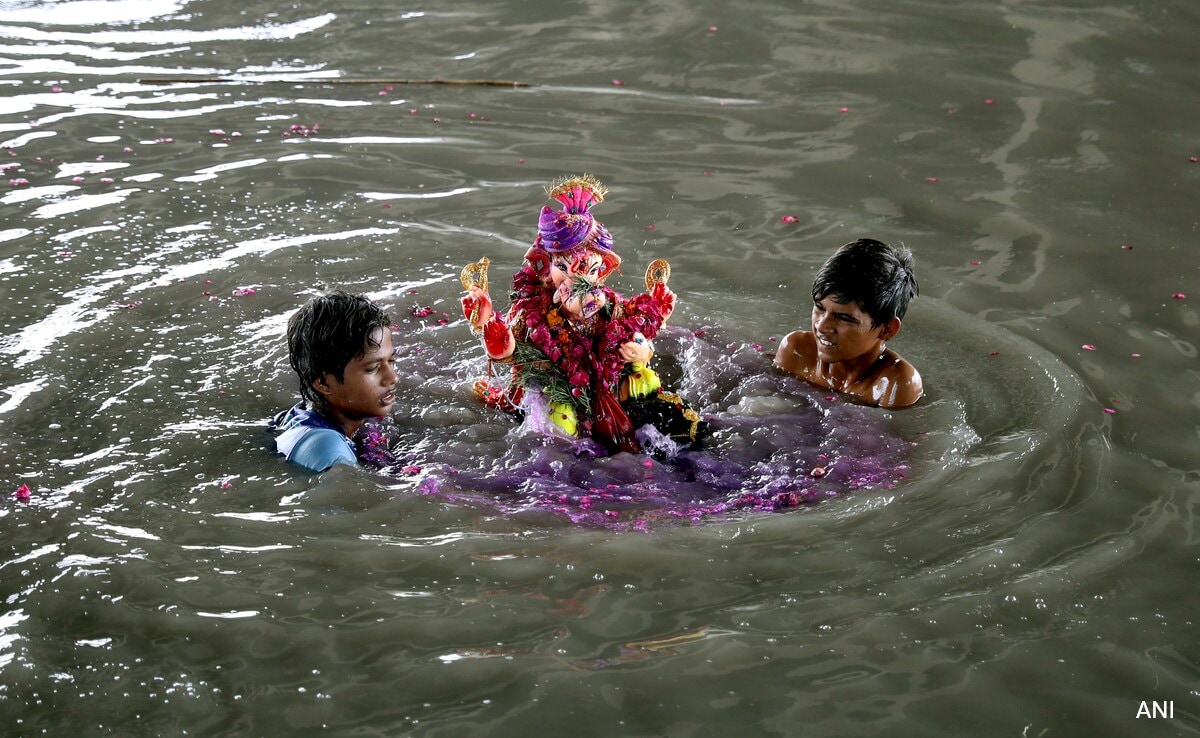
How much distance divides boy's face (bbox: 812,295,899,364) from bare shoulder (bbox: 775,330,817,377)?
252 millimetres

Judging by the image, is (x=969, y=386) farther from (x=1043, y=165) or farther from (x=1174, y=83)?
(x=1174, y=83)

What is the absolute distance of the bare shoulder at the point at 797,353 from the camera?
513 cm

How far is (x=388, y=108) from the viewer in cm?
825

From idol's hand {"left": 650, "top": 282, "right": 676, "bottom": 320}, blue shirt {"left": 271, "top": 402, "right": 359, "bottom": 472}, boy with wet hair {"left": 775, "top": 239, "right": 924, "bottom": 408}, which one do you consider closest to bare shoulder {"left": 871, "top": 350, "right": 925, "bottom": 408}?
boy with wet hair {"left": 775, "top": 239, "right": 924, "bottom": 408}

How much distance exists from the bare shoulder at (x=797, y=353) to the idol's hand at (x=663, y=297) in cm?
91

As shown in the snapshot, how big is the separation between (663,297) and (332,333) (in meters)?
1.23

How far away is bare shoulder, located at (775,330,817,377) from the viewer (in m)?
5.13

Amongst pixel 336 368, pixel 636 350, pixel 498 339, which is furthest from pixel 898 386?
pixel 336 368

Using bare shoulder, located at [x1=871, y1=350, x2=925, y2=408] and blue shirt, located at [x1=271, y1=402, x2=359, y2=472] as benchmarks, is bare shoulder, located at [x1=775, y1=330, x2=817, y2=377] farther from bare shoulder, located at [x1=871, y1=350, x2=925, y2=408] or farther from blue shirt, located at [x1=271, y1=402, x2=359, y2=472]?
blue shirt, located at [x1=271, y1=402, x2=359, y2=472]

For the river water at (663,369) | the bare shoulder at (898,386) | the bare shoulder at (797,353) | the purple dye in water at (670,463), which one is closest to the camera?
the river water at (663,369)

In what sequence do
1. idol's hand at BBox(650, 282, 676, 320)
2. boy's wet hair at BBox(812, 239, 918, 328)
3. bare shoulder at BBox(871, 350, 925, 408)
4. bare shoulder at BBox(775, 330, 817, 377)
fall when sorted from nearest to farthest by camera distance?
idol's hand at BBox(650, 282, 676, 320) < boy's wet hair at BBox(812, 239, 918, 328) < bare shoulder at BBox(871, 350, 925, 408) < bare shoulder at BBox(775, 330, 817, 377)

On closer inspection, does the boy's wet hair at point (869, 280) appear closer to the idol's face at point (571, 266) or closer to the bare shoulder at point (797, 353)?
the bare shoulder at point (797, 353)

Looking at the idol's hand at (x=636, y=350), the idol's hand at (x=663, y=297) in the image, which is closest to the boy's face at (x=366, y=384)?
the idol's hand at (x=636, y=350)

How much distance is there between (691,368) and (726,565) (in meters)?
1.71
